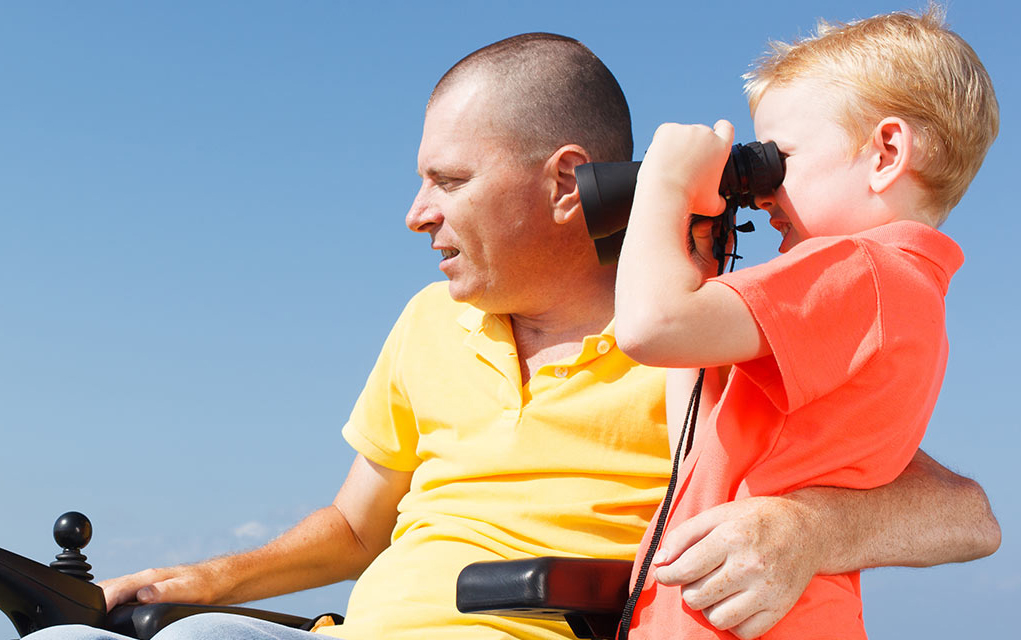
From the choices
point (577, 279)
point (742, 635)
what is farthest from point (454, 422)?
point (742, 635)

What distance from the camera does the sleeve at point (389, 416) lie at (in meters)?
2.65

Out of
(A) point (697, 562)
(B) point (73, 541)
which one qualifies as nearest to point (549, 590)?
(A) point (697, 562)

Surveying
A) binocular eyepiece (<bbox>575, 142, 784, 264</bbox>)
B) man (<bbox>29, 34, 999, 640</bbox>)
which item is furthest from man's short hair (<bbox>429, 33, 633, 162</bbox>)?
binocular eyepiece (<bbox>575, 142, 784, 264</bbox>)

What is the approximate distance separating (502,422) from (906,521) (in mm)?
830

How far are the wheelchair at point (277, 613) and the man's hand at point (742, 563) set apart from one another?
6.1 inches

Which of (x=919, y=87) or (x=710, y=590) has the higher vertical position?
(x=919, y=87)

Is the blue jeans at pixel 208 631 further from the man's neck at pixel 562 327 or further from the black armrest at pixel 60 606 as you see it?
the man's neck at pixel 562 327

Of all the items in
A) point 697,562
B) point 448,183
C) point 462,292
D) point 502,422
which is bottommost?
point 697,562

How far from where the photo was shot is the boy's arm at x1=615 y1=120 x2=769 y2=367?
1.52 metres

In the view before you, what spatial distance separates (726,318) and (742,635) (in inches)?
18.6

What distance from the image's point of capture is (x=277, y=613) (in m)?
2.41

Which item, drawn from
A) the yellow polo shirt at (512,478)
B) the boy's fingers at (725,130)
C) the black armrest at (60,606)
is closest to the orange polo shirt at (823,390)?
the boy's fingers at (725,130)

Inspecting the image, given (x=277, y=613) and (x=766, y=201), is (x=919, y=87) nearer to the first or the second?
(x=766, y=201)

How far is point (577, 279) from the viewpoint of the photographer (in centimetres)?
243
